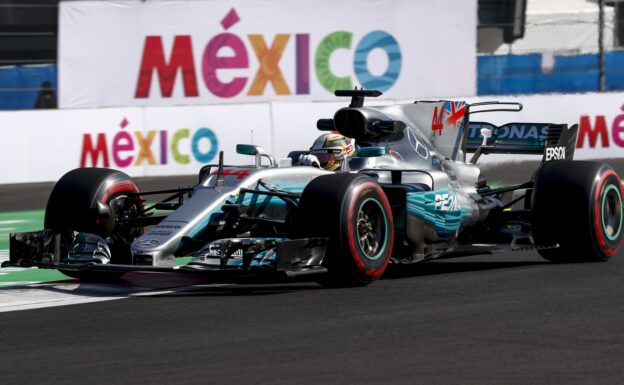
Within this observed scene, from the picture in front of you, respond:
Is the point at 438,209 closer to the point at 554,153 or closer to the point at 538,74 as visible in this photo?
the point at 554,153

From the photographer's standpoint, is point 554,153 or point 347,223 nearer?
point 347,223

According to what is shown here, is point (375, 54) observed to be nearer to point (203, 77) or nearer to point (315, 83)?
point (315, 83)

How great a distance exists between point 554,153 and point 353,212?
3.13 metres

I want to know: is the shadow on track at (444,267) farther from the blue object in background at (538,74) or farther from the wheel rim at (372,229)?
the blue object in background at (538,74)

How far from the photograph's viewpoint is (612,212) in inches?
409

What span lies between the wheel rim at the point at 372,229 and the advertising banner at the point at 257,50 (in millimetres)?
14483

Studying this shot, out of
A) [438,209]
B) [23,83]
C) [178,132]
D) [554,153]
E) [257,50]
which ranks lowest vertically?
[438,209]

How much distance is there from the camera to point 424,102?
35.0 feet

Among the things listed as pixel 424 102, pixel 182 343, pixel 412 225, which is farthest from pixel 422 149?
pixel 182 343

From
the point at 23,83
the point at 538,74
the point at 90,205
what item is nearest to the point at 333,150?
the point at 90,205

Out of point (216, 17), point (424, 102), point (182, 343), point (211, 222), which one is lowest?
point (182, 343)

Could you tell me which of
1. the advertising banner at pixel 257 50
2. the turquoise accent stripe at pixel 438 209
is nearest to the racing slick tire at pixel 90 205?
the turquoise accent stripe at pixel 438 209

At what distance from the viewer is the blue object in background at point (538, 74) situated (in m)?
25.7

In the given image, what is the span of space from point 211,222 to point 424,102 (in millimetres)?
2676
